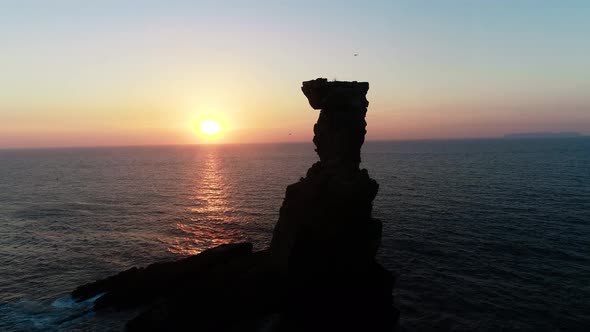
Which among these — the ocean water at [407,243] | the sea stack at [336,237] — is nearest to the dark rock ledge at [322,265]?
the sea stack at [336,237]

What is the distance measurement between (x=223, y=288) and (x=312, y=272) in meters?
8.70

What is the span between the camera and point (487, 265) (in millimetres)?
48781

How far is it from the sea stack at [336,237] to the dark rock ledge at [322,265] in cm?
8

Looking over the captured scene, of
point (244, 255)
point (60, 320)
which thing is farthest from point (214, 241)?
point (60, 320)

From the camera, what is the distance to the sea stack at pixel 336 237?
107 ft

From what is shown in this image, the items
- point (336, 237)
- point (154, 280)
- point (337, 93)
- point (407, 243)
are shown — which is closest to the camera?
point (336, 237)

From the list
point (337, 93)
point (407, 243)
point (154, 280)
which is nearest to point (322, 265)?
point (337, 93)

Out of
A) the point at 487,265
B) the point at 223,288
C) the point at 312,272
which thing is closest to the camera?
the point at 312,272

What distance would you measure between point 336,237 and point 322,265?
103 inches

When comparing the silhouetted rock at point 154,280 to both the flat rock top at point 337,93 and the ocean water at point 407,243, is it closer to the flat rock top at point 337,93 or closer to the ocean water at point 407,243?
the ocean water at point 407,243

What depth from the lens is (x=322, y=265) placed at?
1305 inches

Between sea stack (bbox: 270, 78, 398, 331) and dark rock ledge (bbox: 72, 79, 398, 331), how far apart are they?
82 millimetres

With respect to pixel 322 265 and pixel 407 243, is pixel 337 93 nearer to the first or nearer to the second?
pixel 322 265

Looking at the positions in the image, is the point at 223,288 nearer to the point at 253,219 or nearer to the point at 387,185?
the point at 253,219
